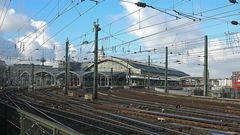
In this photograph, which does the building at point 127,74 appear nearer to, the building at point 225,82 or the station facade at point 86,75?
the station facade at point 86,75

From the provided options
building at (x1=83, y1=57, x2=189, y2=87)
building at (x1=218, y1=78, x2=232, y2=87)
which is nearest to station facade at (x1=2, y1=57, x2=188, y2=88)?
building at (x1=83, y1=57, x2=189, y2=87)

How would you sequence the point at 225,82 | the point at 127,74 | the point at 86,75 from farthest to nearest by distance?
the point at 86,75, the point at 225,82, the point at 127,74

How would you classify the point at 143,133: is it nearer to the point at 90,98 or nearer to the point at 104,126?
the point at 104,126

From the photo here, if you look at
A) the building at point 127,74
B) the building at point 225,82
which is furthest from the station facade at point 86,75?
the building at point 225,82

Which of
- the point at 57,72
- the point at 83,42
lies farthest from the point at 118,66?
the point at 83,42

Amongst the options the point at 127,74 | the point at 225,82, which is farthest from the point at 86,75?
the point at 225,82

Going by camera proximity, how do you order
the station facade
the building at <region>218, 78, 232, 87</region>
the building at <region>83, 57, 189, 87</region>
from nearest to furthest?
1. the building at <region>218, 78, 232, 87</region>
2. the building at <region>83, 57, 189, 87</region>
3. the station facade

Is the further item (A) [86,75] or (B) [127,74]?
(A) [86,75]

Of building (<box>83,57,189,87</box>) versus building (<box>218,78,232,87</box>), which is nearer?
building (<box>218,78,232,87</box>)

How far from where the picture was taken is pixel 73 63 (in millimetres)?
156875

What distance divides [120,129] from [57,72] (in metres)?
125

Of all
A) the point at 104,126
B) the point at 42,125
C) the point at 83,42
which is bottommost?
the point at 104,126

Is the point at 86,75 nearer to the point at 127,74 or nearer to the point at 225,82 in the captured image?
the point at 127,74

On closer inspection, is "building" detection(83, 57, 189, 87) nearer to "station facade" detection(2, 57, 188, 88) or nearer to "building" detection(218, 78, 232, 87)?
"station facade" detection(2, 57, 188, 88)
